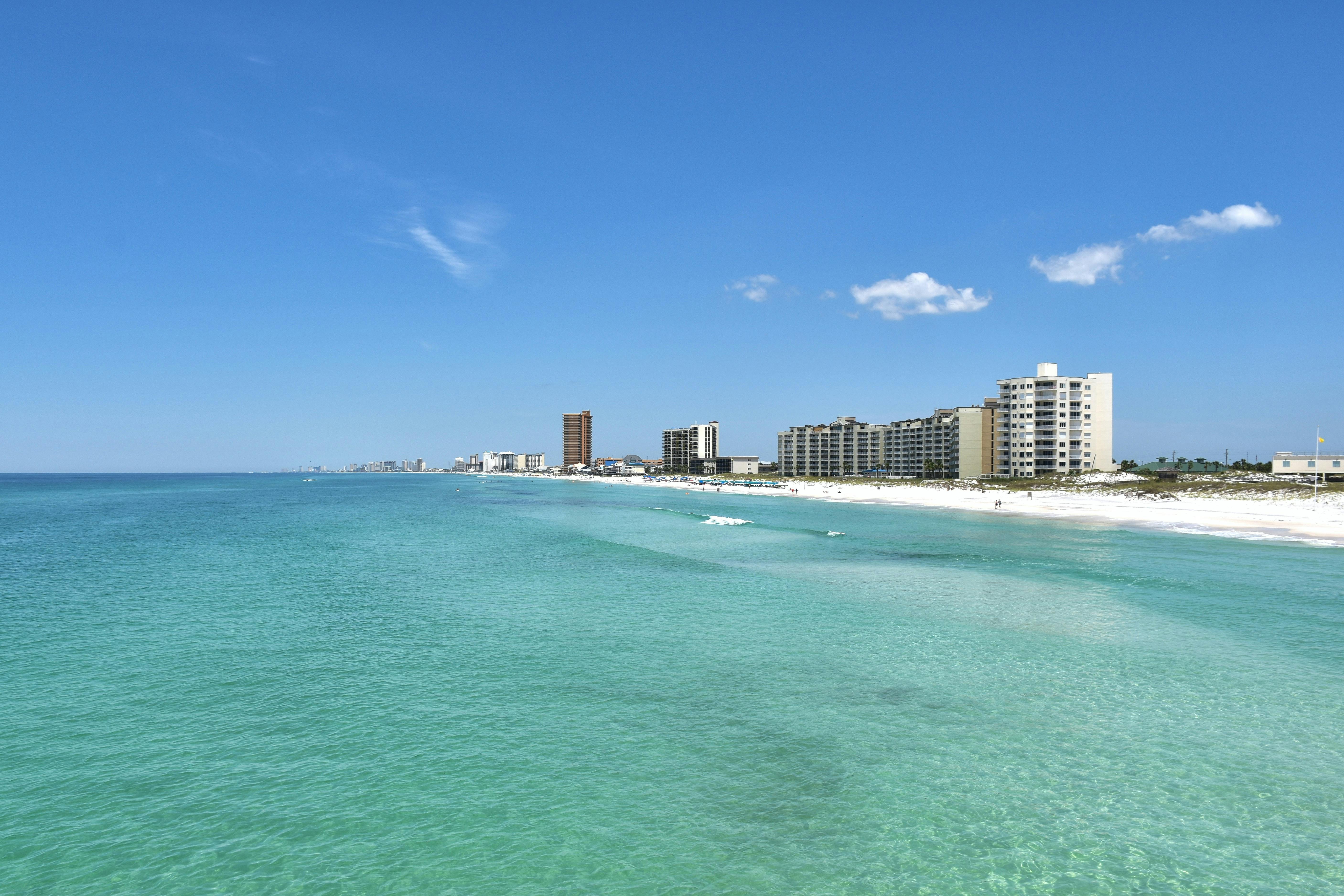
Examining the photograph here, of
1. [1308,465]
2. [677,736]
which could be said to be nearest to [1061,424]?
[1308,465]

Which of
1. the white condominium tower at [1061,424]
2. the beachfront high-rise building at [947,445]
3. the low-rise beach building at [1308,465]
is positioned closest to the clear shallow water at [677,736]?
the low-rise beach building at [1308,465]

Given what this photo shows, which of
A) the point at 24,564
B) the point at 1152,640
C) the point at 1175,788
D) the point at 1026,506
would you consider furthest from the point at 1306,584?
the point at 24,564

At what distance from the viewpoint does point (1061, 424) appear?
136m

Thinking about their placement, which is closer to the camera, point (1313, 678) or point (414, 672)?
point (1313, 678)

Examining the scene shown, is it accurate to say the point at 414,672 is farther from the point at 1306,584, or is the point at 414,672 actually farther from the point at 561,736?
the point at 1306,584

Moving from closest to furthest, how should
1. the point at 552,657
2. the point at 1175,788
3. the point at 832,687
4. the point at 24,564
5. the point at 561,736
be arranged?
the point at 1175,788
the point at 561,736
the point at 832,687
the point at 552,657
the point at 24,564

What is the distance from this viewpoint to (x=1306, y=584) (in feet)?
98.5

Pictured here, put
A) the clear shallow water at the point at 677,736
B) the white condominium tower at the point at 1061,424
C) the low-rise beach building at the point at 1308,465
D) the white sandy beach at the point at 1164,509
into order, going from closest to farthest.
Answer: the clear shallow water at the point at 677,736
the white sandy beach at the point at 1164,509
the low-rise beach building at the point at 1308,465
the white condominium tower at the point at 1061,424

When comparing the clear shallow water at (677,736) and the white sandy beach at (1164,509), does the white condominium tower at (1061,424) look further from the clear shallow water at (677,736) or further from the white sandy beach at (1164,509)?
the clear shallow water at (677,736)

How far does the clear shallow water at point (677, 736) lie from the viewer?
9.45 metres

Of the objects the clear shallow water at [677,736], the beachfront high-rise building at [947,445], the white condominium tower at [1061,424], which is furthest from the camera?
the beachfront high-rise building at [947,445]

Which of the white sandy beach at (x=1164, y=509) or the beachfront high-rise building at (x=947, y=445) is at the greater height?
the beachfront high-rise building at (x=947, y=445)

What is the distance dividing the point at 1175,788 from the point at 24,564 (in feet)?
177

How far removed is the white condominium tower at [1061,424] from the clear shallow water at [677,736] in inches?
4494
